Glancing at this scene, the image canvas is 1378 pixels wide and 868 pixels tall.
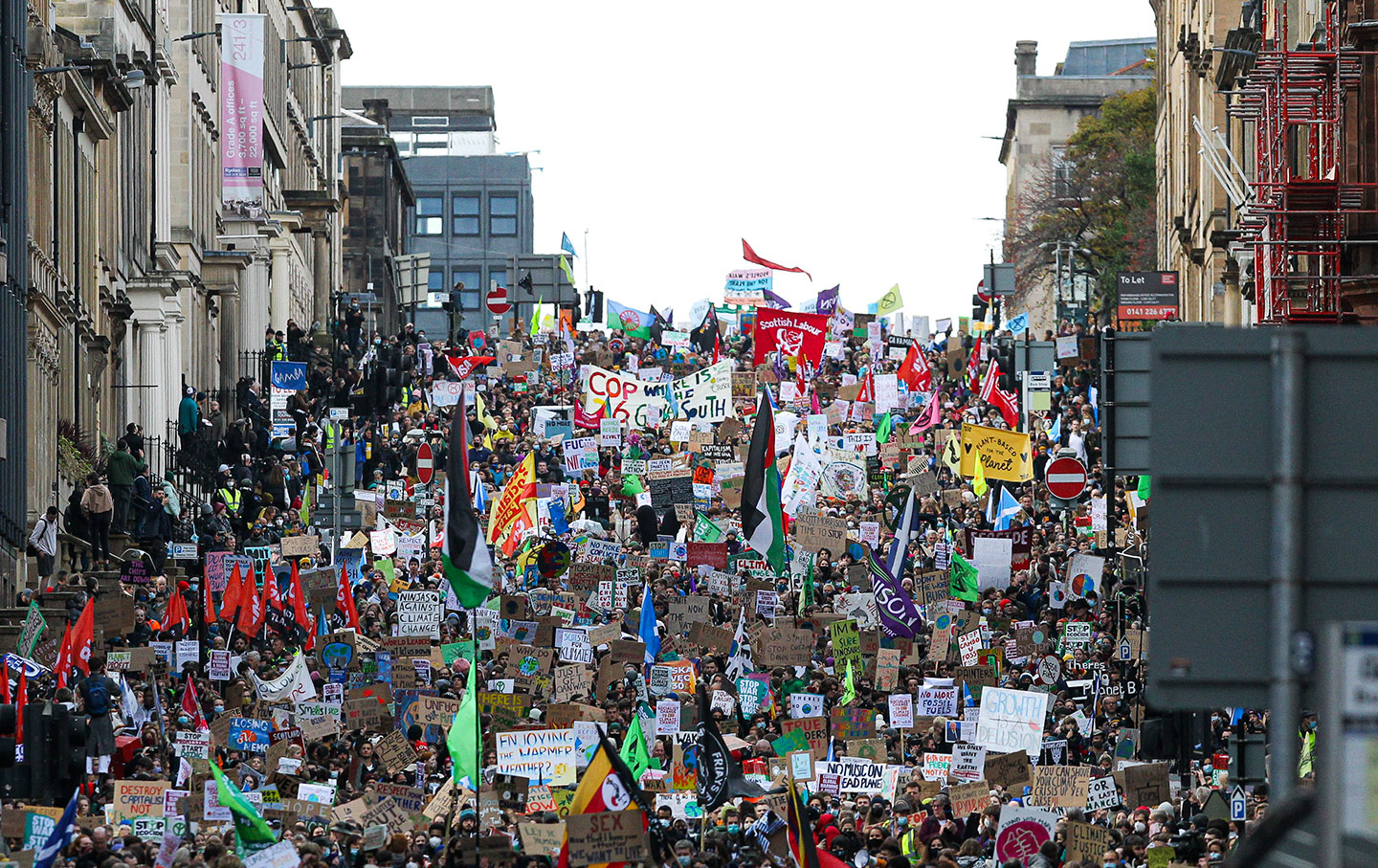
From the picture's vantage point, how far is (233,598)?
27359 millimetres

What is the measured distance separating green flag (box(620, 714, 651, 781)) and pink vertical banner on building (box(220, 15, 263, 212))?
3783 cm

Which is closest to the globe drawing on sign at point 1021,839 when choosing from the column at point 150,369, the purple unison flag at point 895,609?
the purple unison flag at point 895,609

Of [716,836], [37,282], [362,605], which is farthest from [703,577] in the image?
[716,836]

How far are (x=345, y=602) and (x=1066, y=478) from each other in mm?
9345

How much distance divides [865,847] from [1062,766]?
158cm

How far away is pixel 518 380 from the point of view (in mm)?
51844

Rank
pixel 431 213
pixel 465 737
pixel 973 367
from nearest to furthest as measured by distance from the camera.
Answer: pixel 465 737 → pixel 973 367 → pixel 431 213

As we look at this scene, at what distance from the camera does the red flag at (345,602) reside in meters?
27.5

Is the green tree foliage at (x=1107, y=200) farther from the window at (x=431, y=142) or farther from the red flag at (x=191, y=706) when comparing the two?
the window at (x=431, y=142)

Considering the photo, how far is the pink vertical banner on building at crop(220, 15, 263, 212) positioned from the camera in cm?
5534

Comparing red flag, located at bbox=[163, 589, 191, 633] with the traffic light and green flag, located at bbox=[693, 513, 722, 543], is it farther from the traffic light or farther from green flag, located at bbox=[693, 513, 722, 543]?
the traffic light

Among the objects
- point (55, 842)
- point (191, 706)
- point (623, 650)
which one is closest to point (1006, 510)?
point (623, 650)

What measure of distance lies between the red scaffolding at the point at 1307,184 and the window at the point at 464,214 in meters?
117

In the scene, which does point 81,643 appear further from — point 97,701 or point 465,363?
point 465,363
